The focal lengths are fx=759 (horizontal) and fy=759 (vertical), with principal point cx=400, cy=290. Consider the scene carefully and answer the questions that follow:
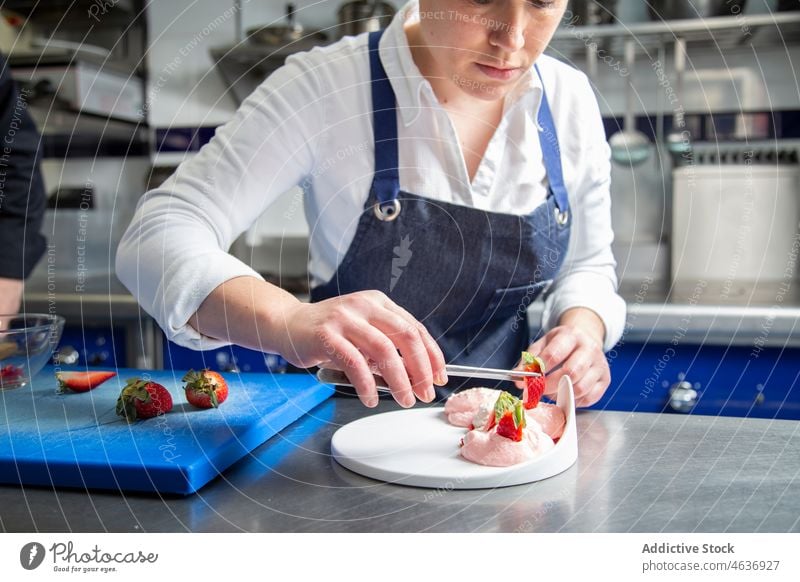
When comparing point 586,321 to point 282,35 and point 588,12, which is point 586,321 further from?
point 282,35

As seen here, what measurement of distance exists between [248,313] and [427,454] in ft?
0.49

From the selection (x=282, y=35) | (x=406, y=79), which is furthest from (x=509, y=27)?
(x=282, y=35)

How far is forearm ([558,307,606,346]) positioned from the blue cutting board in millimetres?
220

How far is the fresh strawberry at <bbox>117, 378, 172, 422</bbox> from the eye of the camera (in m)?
0.53

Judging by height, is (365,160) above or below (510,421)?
above

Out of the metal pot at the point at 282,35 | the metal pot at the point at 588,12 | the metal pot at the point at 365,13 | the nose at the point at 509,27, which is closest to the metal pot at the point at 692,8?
→ the metal pot at the point at 588,12

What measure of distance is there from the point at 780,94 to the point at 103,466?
1.43 metres

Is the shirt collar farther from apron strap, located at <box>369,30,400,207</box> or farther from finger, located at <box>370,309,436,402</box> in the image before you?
finger, located at <box>370,309,436,402</box>

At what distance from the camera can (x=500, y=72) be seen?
636mm

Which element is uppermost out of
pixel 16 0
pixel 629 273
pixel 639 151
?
pixel 16 0

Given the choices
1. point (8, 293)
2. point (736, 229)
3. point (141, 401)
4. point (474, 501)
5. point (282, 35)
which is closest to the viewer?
point (474, 501)
